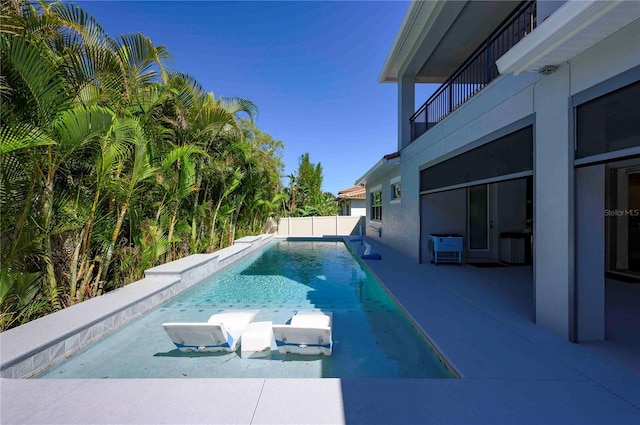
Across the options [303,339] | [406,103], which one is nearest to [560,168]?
[303,339]

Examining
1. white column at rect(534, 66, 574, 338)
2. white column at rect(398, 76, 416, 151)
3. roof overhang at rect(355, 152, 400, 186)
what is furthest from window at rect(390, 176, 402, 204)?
white column at rect(534, 66, 574, 338)

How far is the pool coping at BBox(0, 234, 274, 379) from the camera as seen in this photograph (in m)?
3.30

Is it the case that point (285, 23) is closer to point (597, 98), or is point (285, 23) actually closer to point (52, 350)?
point (597, 98)

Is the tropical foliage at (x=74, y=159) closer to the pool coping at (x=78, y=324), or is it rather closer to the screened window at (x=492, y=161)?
the pool coping at (x=78, y=324)

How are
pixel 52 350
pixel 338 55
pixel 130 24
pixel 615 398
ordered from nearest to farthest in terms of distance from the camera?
pixel 615 398, pixel 52 350, pixel 130 24, pixel 338 55

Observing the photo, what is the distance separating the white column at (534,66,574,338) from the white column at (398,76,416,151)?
7.27 m

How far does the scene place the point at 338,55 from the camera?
→ 46.9 ft

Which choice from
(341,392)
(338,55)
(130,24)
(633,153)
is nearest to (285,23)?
(338,55)

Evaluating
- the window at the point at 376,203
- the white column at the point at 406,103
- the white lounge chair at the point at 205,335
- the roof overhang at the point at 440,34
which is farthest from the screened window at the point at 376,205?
the white lounge chair at the point at 205,335

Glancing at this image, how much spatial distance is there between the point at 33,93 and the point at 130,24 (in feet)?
23.9

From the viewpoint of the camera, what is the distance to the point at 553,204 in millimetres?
3994

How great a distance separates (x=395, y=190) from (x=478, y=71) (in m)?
6.80

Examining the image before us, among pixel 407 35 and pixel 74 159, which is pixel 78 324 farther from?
pixel 407 35

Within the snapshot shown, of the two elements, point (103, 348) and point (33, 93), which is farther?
point (103, 348)
